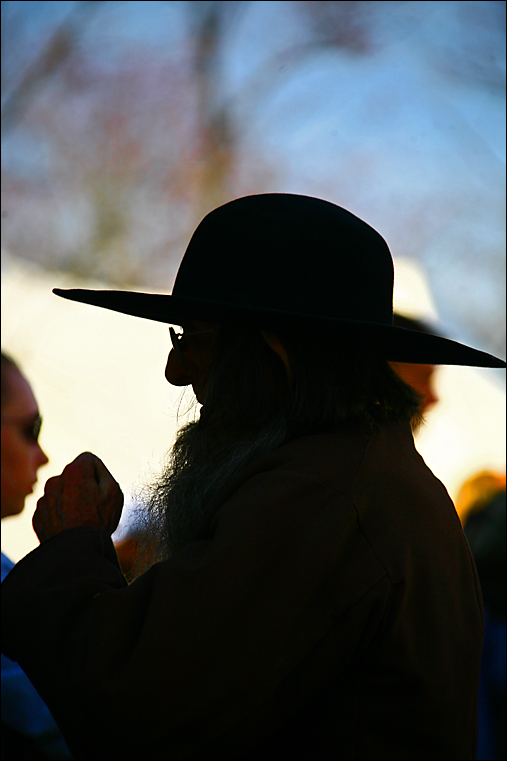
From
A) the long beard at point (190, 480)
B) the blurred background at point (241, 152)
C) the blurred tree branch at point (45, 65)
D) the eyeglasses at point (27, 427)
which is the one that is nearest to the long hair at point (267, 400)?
the long beard at point (190, 480)

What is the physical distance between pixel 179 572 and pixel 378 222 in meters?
2.86

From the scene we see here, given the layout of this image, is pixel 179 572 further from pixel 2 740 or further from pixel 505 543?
pixel 505 543

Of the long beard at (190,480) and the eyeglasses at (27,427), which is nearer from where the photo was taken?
the long beard at (190,480)

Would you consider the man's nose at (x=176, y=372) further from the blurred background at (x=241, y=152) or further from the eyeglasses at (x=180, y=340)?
the blurred background at (x=241, y=152)

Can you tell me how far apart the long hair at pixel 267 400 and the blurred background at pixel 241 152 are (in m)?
1.98

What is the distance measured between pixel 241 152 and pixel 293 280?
2468mm

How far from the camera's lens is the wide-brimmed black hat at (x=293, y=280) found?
3.78 ft

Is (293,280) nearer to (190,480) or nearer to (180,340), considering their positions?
(180,340)

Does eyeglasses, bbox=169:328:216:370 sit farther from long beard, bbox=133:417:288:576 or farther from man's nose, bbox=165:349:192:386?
long beard, bbox=133:417:288:576

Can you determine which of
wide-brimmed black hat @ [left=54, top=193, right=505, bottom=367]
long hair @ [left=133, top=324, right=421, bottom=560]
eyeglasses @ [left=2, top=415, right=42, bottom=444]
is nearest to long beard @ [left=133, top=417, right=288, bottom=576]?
long hair @ [left=133, top=324, right=421, bottom=560]

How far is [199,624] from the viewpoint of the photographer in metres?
0.82

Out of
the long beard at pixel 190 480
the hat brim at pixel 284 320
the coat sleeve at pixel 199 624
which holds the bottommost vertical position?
the coat sleeve at pixel 199 624

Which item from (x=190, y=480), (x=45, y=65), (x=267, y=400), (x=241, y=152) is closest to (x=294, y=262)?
(x=267, y=400)

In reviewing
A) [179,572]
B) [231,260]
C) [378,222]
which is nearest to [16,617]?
[179,572]
